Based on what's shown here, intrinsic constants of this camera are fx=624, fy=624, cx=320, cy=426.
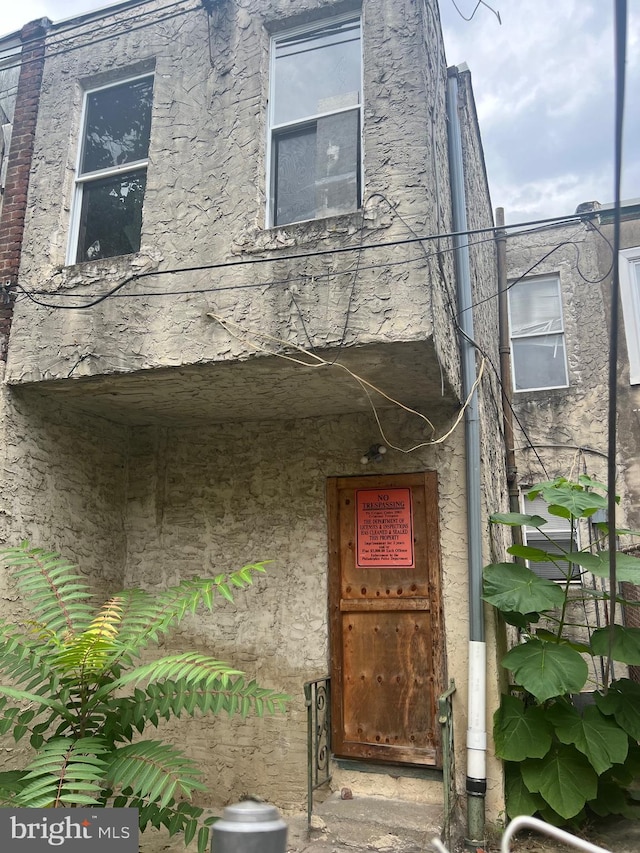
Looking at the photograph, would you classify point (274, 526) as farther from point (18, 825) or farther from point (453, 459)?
point (18, 825)

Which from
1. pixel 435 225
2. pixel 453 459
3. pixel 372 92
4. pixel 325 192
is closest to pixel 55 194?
pixel 325 192

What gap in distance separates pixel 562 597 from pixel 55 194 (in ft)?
16.7

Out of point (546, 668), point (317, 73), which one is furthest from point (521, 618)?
point (317, 73)

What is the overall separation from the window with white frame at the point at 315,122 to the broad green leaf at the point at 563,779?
4.04 meters

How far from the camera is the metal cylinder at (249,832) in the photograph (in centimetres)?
147

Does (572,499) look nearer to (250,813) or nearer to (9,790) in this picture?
(250,813)

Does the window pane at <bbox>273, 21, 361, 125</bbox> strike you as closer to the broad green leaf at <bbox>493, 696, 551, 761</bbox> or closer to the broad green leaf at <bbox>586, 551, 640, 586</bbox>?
the broad green leaf at <bbox>586, 551, 640, 586</bbox>

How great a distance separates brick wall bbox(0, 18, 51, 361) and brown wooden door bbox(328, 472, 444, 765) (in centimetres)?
313

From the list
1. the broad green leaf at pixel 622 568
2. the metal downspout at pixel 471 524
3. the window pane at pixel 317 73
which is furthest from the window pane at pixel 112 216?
the broad green leaf at pixel 622 568

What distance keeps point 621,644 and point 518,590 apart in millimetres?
799

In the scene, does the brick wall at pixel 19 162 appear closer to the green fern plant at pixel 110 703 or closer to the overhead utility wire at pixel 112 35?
the overhead utility wire at pixel 112 35

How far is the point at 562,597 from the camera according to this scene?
426 cm

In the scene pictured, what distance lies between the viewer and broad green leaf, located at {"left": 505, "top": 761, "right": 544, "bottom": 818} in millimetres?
4141

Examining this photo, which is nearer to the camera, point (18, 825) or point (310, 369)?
point (18, 825)
